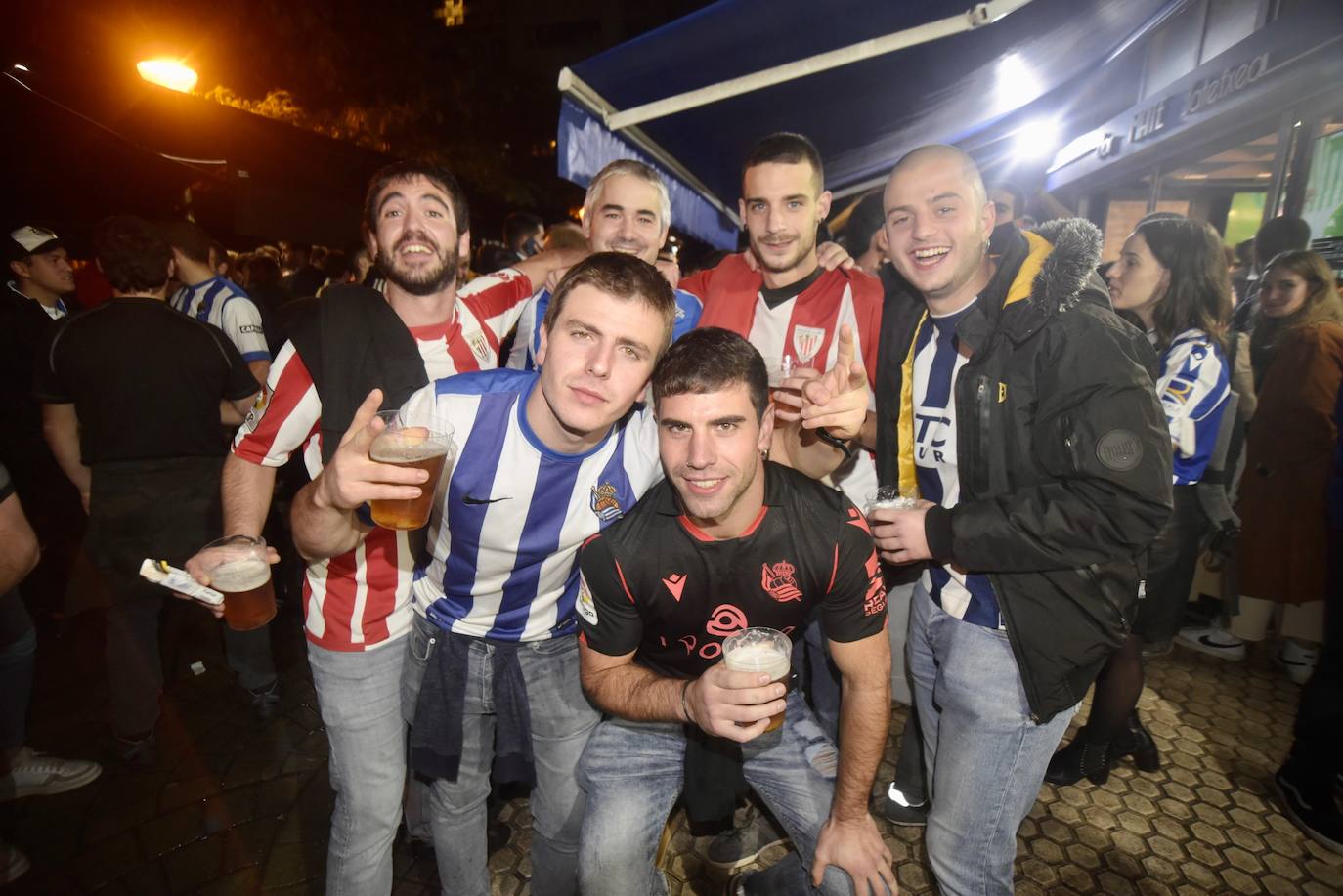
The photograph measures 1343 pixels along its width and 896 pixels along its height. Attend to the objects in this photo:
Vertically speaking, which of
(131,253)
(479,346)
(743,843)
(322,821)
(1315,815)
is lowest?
(322,821)

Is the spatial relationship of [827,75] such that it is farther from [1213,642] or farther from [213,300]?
[1213,642]

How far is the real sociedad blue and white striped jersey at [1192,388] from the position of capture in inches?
120

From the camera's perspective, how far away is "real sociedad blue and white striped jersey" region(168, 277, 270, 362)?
4363mm

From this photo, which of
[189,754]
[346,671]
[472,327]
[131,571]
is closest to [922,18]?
[472,327]

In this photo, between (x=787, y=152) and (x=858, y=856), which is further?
(x=787, y=152)

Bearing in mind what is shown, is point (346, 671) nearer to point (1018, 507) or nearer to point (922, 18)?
point (1018, 507)

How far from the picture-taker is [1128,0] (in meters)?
4.00

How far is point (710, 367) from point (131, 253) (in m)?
3.23

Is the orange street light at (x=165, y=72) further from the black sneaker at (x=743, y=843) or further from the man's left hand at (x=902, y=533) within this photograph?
the black sneaker at (x=743, y=843)

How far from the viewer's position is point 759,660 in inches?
70.6

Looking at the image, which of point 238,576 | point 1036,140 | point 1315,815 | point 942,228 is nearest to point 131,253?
point 238,576

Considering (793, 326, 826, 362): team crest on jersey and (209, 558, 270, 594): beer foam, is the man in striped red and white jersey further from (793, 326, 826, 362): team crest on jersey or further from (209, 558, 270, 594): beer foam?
(793, 326, 826, 362): team crest on jersey

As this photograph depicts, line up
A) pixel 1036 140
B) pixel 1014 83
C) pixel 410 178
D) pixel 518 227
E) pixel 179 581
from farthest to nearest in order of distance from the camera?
1. pixel 1036 140
2. pixel 518 227
3. pixel 1014 83
4. pixel 410 178
5. pixel 179 581

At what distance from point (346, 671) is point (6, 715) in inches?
85.8
